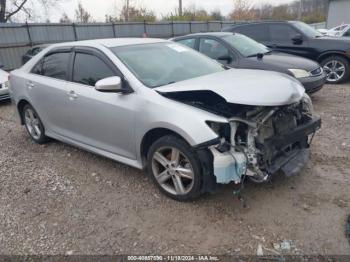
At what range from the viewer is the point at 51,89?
434 cm

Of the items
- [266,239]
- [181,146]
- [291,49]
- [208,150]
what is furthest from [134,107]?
[291,49]

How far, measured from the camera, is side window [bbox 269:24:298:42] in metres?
8.73

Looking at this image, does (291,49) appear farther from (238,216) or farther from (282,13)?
(282,13)

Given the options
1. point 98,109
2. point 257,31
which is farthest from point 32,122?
point 257,31

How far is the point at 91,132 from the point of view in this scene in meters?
3.94

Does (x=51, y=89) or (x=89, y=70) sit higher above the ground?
(x=89, y=70)

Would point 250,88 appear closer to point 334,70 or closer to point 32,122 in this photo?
point 32,122

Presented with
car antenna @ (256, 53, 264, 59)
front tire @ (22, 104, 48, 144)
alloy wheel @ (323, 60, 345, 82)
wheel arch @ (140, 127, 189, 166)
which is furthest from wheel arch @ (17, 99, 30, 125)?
alloy wheel @ (323, 60, 345, 82)

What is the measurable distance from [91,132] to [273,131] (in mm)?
2131

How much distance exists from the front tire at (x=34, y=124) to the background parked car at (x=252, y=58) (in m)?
3.98

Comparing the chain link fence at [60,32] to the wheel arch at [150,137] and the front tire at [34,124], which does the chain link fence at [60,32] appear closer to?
the front tire at [34,124]

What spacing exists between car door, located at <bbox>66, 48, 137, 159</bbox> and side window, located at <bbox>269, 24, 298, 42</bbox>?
21.4 ft

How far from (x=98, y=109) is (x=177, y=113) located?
1.14 m

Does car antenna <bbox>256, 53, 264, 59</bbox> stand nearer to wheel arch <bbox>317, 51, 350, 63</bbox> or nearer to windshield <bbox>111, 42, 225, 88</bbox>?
wheel arch <bbox>317, 51, 350, 63</bbox>
